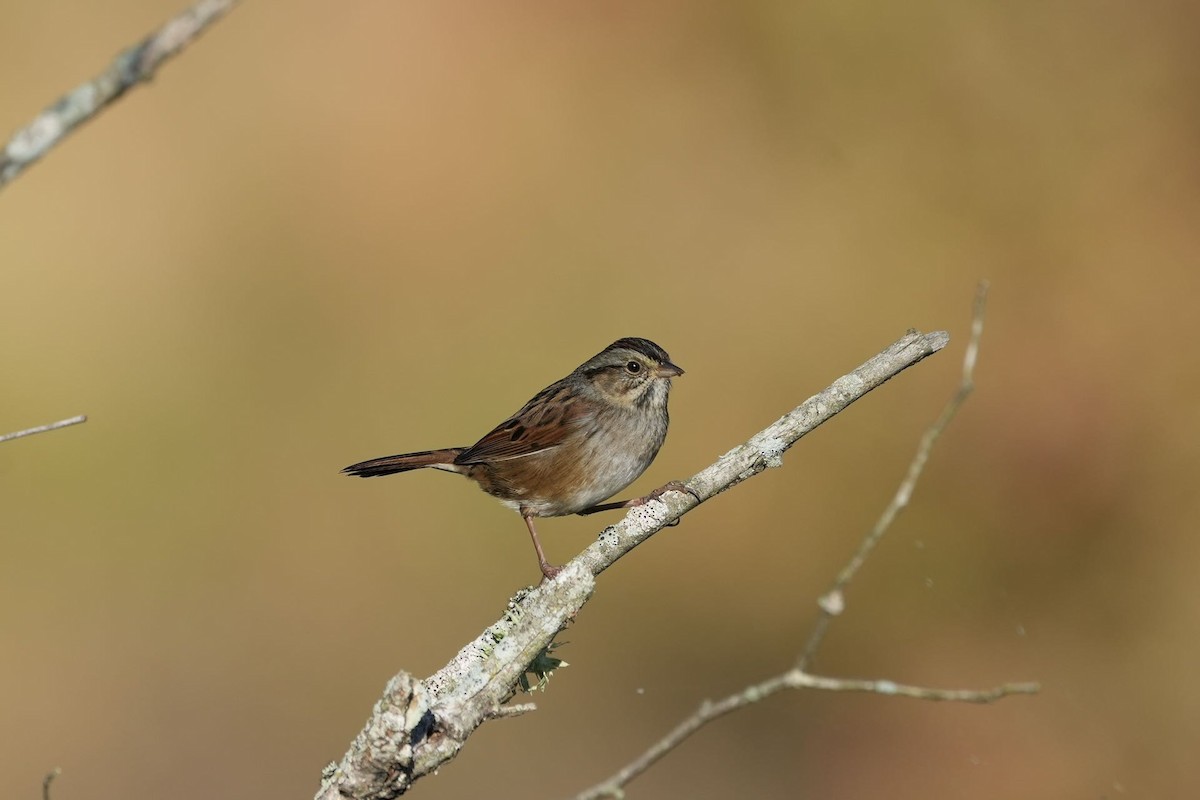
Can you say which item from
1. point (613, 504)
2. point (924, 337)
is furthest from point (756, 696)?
point (613, 504)

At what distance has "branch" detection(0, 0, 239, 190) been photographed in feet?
5.48

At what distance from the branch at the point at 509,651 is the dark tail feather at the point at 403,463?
1.91 meters

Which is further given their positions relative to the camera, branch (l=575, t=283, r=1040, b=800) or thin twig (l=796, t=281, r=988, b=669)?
thin twig (l=796, t=281, r=988, b=669)

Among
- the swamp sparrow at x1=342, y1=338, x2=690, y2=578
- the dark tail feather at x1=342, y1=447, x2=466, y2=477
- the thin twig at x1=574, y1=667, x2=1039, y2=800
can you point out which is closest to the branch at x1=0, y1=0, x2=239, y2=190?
the thin twig at x1=574, y1=667, x2=1039, y2=800

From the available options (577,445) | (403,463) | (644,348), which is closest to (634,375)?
(644,348)

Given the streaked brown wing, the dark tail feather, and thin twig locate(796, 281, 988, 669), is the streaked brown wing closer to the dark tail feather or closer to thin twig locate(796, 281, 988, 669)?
the dark tail feather

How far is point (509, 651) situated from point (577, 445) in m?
2.25

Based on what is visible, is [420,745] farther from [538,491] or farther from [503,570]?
[503,570]

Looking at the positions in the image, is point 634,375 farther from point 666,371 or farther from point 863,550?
point 863,550

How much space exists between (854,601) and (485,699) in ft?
20.4

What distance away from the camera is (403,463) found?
5305 millimetres

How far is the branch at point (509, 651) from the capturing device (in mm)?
2629

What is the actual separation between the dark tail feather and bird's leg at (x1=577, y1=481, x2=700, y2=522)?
658mm

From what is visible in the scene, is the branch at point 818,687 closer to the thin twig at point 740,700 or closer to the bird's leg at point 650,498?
the thin twig at point 740,700
